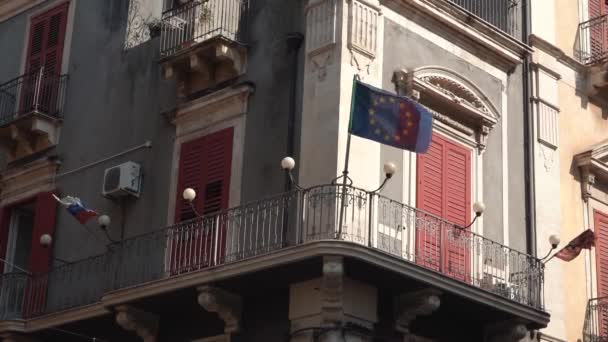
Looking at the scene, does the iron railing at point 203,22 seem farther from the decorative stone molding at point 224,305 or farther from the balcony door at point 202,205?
the decorative stone molding at point 224,305

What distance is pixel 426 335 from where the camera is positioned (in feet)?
60.8

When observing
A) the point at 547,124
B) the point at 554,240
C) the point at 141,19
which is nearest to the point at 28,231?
the point at 141,19

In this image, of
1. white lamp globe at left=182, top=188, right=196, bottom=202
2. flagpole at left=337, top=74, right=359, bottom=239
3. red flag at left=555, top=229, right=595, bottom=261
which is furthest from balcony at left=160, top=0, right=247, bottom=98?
red flag at left=555, top=229, right=595, bottom=261

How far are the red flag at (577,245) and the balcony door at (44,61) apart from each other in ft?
29.8

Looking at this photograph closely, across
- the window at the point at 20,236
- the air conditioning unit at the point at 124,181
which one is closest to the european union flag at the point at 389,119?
the air conditioning unit at the point at 124,181

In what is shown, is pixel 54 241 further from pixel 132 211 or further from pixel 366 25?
pixel 366 25

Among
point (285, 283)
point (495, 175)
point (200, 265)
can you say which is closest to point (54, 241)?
point (200, 265)

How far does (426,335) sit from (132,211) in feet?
16.8

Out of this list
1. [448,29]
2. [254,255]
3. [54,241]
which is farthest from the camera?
[54,241]

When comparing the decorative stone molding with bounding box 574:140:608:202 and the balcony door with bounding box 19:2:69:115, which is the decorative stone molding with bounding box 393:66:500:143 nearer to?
the decorative stone molding with bounding box 574:140:608:202

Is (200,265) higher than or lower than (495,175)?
lower

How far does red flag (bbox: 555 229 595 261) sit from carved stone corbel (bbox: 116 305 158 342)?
20.4 feet

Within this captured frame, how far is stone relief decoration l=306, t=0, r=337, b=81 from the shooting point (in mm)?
18422

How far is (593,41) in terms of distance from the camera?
23.3 meters
